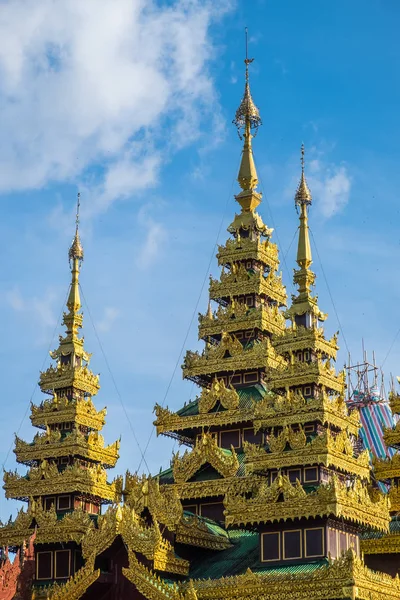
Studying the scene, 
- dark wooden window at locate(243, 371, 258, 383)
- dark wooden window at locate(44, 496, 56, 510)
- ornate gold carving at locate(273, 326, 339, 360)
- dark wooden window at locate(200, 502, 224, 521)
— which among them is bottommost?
dark wooden window at locate(200, 502, 224, 521)

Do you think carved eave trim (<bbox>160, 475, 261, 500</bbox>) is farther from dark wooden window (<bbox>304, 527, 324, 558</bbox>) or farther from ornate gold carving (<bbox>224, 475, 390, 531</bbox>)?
dark wooden window (<bbox>304, 527, 324, 558</bbox>)

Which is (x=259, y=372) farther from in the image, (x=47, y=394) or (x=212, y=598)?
(x=212, y=598)

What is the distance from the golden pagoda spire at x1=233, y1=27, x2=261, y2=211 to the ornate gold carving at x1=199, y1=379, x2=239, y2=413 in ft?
36.3

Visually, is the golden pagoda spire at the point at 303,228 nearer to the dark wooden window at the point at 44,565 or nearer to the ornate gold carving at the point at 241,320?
the ornate gold carving at the point at 241,320

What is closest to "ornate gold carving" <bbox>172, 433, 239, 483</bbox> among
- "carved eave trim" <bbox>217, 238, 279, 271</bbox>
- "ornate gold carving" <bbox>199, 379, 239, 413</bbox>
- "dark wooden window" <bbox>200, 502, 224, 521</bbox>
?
"dark wooden window" <bbox>200, 502, 224, 521</bbox>

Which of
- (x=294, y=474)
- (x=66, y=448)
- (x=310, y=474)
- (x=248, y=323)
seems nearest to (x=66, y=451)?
(x=66, y=448)

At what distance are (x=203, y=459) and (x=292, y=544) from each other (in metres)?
9.19

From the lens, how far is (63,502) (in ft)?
180

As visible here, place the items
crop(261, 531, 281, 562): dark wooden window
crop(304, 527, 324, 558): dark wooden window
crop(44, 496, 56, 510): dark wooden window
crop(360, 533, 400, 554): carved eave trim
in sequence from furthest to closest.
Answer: crop(44, 496, 56, 510): dark wooden window, crop(360, 533, 400, 554): carved eave trim, crop(261, 531, 281, 562): dark wooden window, crop(304, 527, 324, 558): dark wooden window

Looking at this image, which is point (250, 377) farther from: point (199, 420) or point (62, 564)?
point (62, 564)

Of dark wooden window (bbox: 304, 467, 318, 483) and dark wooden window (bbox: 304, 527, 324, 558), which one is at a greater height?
dark wooden window (bbox: 304, 467, 318, 483)

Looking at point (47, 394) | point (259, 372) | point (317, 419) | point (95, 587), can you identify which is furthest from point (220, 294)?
point (95, 587)

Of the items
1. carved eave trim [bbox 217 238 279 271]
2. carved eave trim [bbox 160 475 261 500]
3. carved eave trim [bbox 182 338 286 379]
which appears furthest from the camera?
carved eave trim [bbox 217 238 279 271]

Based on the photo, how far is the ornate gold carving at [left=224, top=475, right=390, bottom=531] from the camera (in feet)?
137
